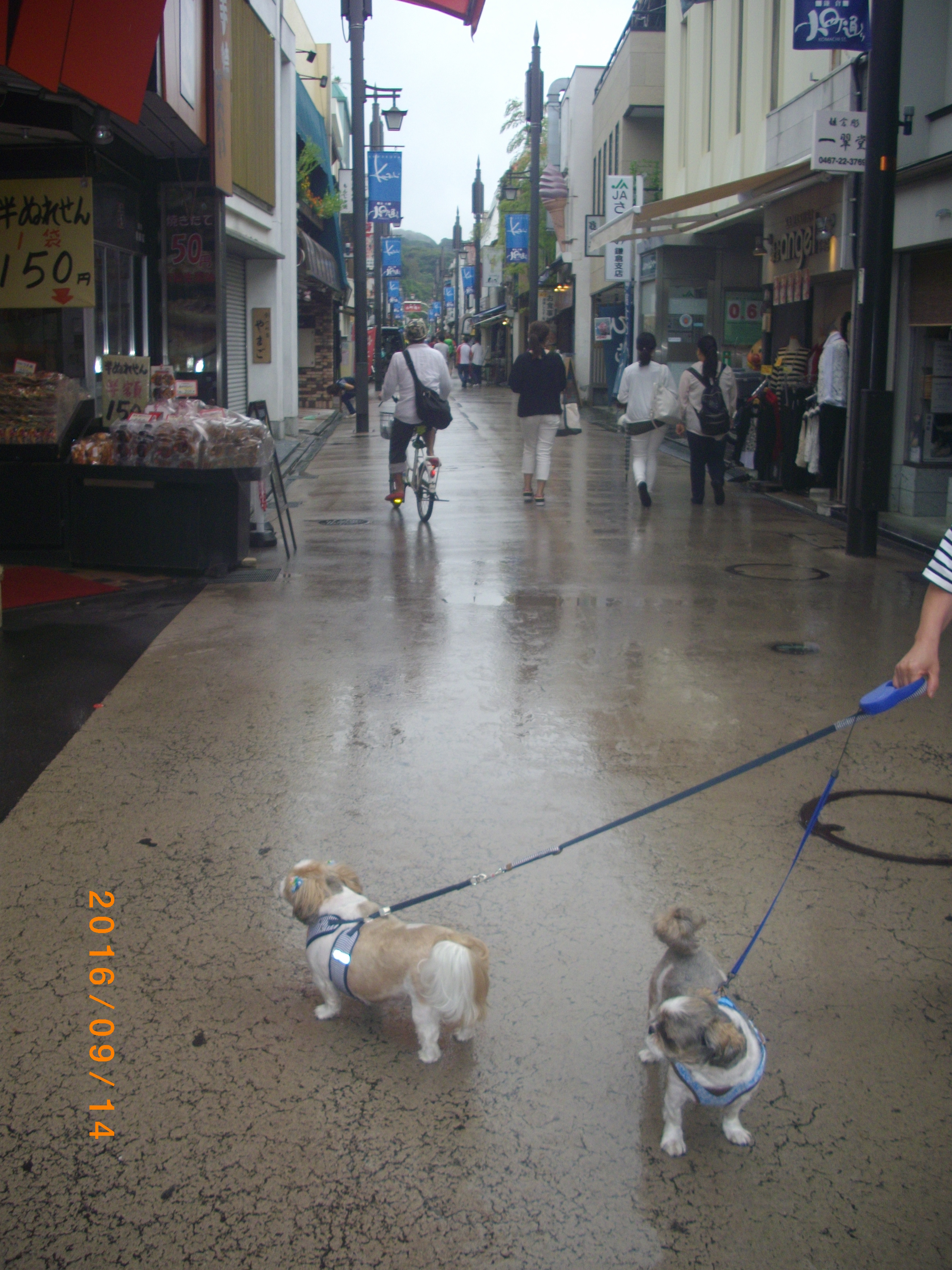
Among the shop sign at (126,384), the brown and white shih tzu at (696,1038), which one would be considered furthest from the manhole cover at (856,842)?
the shop sign at (126,384)

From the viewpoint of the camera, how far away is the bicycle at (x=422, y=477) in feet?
38.9

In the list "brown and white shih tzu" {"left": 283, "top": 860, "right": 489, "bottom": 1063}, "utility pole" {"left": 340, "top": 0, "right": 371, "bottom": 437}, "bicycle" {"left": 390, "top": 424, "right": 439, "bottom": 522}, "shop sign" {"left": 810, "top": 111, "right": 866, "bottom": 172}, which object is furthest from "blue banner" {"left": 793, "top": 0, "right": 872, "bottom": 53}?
"utility pole" {"left": 340, "top": 0, "right": 371, "bottom": 437}

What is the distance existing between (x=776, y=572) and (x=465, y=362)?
43019 mm

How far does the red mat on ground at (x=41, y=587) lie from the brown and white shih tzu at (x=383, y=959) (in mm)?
5553

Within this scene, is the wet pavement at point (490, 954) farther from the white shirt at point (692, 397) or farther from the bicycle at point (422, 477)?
the white shirt at point (692, 397)

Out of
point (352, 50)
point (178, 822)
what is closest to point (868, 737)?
point (178, 822)

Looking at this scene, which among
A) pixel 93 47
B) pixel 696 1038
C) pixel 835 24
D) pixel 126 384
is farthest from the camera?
pixel 835 24

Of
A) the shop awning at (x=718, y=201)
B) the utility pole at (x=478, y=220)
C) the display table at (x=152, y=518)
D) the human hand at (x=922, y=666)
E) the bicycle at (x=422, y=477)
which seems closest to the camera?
the human hand at (x=922, y=666)

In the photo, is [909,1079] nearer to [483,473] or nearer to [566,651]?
[566,651]

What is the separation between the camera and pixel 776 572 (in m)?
9.66

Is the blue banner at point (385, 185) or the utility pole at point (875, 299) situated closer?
the utility pole at point (875, 299)

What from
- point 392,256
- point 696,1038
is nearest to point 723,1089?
point 696,1038
